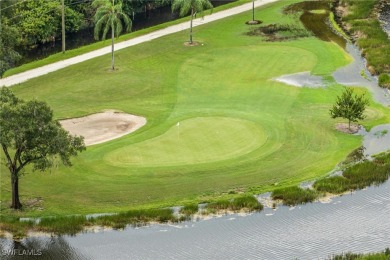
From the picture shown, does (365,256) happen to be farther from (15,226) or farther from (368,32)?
(368,32)

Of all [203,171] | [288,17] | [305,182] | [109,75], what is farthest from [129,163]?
[288,17]

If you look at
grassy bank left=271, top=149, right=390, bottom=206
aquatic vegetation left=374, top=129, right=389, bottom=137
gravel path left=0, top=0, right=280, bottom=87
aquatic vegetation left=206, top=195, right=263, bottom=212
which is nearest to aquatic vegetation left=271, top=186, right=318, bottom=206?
grassy bank left=271, top=149, right=390, bottom=206

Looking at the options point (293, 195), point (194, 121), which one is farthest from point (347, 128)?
point (293, 195)

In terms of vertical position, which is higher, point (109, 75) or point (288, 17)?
point (288, 17)

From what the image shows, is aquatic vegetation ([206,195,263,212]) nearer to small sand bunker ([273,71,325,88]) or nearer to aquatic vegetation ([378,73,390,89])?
small sand bunker ([273,71,325,88])

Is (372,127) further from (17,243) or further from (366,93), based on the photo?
(17,243)
